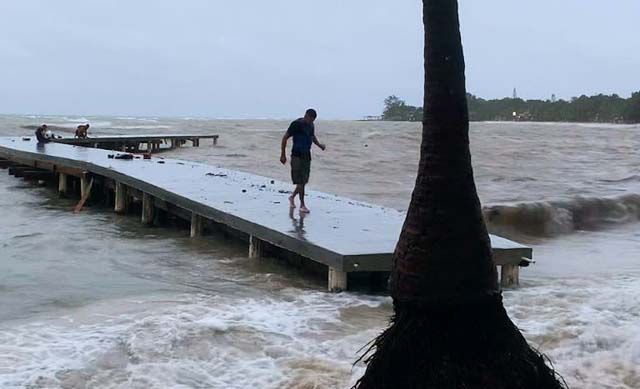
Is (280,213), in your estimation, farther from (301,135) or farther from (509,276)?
(509,276)

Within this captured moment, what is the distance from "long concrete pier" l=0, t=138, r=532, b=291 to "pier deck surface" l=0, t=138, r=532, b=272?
11 millimetres

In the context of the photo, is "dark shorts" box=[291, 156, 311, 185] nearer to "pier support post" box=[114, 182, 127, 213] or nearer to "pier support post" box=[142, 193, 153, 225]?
"pier support post" box=[142, 193, 153, 225]

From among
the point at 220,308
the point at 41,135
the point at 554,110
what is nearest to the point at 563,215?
the point at 220,308

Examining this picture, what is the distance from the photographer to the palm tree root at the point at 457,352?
3414 mm

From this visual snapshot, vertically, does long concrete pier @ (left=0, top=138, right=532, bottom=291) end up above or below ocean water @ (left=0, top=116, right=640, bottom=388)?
above

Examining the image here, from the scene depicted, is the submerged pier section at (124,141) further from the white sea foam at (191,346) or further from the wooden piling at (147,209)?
the white sea foam at (191,346)

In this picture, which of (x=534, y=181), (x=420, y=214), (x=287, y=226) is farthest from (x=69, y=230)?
(x=534, y=181)

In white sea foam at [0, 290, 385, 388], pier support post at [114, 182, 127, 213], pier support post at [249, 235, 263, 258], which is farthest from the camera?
pier support post at [114, 182, 127, 213]

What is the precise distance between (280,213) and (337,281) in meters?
2.72

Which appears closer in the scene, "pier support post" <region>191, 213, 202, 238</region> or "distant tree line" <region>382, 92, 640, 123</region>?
"pier support post" <region>191, 213, 202, 238</region>

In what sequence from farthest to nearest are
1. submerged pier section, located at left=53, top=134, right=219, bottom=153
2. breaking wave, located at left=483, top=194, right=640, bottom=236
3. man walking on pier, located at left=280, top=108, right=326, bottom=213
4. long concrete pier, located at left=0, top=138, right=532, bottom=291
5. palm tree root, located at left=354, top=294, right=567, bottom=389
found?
submerged pier section, located at left=53, top=134, right=219, bottom=153, breaking wave, located at left=483, top=194, right=640, bottom=236, man walking on pier, located at left=280, top=108, right=326, bottom=213, long concrete pier, located at left=0, top=138, right=532, bottom=291, palm tree root, located at left=354, top=294, right=567, bottom=389

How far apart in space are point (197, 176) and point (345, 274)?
8.33 m

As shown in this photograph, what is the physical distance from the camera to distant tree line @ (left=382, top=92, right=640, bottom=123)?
5128 inches

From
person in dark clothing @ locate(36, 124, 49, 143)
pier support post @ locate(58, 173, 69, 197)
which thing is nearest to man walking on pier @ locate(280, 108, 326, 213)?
pier support post @ locate(58, 173, 69, 197)
